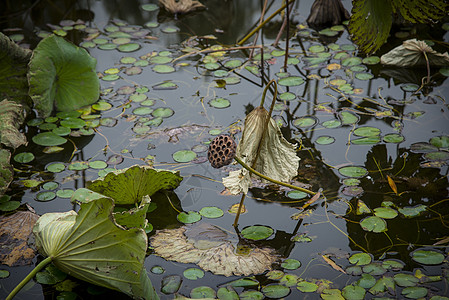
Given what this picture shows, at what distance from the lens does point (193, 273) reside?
1705 mm

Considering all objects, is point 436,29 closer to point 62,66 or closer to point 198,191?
point 198,191

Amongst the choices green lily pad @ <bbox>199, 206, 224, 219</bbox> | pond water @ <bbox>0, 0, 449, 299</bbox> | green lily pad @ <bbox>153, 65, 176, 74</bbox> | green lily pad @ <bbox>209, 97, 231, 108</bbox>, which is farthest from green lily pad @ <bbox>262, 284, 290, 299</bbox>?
green lily pad @ <bbox>153, 65, 176, 74</bbox>

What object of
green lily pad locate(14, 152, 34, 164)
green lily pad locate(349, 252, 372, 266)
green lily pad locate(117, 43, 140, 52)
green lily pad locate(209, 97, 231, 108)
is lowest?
green lily pad locate(14, 152, 34, 164)

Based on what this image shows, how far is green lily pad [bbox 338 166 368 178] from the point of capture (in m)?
2.16

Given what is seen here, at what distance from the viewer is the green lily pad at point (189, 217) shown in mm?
1939

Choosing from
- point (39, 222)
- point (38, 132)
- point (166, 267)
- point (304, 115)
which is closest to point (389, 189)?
point (304, 115)

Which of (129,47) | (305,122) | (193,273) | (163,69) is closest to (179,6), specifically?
(129,47)

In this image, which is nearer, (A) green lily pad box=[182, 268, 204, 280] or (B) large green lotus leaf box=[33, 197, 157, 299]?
(B) large green lotus leaf box=[33, 197, 157, 299]

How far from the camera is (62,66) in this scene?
255 cm

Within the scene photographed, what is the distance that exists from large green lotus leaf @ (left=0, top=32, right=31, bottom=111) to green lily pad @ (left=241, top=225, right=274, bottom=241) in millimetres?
1343

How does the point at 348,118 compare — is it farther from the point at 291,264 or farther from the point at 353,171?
the point at 291,264

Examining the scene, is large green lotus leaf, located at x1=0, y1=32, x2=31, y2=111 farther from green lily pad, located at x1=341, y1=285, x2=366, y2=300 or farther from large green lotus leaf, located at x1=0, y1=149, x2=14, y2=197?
green lily pad, located at x1=341, y1=285, x2=366, y2=300

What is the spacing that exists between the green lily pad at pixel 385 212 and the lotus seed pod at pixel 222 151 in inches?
24.9

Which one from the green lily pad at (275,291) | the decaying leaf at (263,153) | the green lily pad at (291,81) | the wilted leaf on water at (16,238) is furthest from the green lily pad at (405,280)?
the green lily pad at (291,81)
